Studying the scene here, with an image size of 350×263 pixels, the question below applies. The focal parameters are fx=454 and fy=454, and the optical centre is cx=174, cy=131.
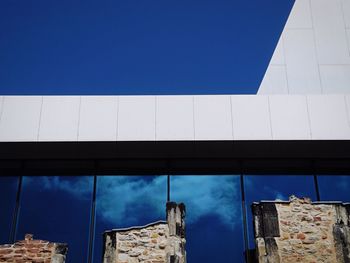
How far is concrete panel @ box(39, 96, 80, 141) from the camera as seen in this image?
1162 cm

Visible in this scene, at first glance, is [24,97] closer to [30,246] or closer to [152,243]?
[30,246]

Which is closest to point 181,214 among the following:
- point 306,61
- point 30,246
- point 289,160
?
point 30,246

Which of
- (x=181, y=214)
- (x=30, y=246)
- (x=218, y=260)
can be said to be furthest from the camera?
(x=218, y=260)

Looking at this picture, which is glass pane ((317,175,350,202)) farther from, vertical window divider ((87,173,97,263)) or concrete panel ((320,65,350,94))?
vertical window divider ((87,173,97,263))

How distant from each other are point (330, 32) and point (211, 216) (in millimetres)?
6904

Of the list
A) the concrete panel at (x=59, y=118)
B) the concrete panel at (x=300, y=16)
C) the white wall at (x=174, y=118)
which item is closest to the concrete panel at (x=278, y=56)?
the concrete panel at (x=300, y=16)

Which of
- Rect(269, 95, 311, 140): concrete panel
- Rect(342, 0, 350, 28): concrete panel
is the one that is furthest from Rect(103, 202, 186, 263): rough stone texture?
Rect(342, 0, 350, 28): concrete panel

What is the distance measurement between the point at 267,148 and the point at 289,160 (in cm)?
94

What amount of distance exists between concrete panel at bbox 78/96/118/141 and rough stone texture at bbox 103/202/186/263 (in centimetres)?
281

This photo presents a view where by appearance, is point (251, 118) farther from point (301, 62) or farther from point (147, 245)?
point (147, 245)

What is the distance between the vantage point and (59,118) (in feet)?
38.6

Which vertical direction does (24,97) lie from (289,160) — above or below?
above

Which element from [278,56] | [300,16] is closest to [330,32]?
[300,16]

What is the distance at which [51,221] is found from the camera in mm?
11711
